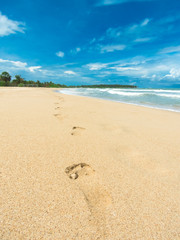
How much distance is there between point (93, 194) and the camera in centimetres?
102

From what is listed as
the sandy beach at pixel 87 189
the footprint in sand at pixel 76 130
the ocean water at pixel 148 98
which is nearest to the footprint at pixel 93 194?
the sandy beach at pixel 87 189

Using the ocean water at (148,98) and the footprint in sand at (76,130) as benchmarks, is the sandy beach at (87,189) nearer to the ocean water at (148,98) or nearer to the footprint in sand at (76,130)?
the footprint in sand at (76,130)

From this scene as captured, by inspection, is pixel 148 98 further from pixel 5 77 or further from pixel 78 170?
pixel 5 77

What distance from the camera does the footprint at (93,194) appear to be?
0.80 m

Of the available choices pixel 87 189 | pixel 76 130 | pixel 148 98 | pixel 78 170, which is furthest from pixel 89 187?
pixel 148 98

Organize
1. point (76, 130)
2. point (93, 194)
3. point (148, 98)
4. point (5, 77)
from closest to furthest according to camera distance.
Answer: point (93, 194) → point (76, 130) → point (148, 98) → point (5, 77)

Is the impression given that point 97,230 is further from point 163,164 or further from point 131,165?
point 163,164

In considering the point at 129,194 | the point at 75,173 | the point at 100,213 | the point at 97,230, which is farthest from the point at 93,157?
the point at 97,230

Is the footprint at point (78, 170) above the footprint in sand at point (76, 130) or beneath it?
beneath

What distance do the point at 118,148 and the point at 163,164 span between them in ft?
1.72

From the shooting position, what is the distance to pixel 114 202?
949 millimetres

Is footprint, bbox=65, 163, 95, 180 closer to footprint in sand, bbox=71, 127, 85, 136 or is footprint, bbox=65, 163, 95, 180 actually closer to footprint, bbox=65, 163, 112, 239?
footprint, bbox=65, 163, 112, 239

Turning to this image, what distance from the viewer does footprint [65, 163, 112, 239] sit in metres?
0.80

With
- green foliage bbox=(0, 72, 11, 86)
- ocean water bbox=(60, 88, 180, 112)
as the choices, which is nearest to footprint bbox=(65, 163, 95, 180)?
ocean water bbox=(60, 88, 180, 112)
